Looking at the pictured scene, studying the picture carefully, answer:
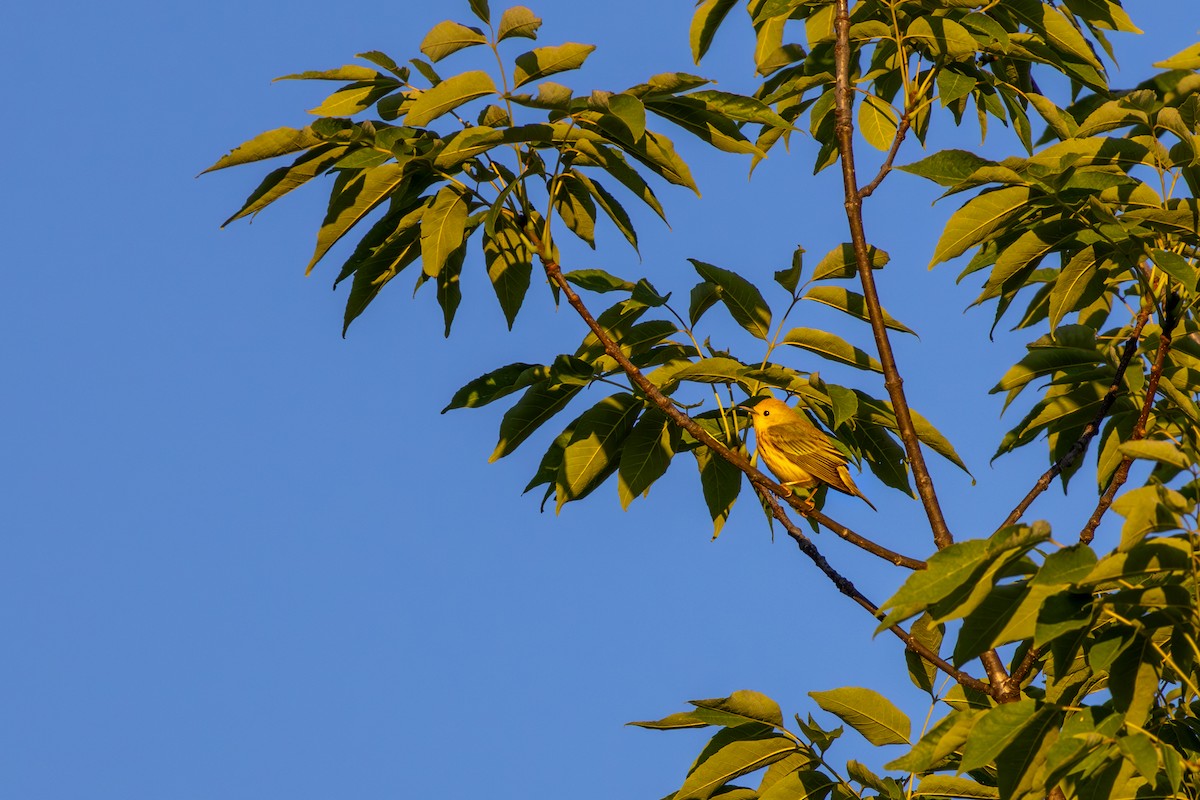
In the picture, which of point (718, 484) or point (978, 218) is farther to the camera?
point (718, 484)

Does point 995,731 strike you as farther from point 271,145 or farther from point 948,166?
point 271,145

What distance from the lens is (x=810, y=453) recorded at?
7.59 meters

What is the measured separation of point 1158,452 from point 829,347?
63.8 inches

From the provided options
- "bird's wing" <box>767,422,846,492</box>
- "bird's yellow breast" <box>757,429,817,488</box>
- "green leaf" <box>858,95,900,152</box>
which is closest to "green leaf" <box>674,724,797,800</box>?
"green leaf" <box>858,95,900,152</box>

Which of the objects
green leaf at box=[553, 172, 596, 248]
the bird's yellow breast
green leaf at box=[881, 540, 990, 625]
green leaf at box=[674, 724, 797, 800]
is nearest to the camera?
green leaf at box=[881, 540, 990, 625]

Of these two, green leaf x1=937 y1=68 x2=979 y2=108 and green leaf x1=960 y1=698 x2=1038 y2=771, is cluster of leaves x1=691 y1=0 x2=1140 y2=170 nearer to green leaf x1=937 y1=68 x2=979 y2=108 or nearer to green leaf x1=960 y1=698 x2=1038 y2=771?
green leaf x1=937 y1=68 x2=979 y2=108

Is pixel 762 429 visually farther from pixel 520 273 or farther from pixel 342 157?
pixel 342 157

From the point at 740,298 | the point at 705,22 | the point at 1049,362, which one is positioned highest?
the point at 705,22

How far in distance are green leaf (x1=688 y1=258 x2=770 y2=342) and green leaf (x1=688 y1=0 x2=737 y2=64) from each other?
139 centimetres

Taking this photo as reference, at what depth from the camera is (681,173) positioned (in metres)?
4.20

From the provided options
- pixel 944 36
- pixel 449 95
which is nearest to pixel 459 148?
pixel 449 95

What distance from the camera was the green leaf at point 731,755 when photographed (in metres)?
3.94

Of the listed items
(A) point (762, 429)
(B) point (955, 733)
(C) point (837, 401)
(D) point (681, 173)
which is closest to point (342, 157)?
(D) point (681, 173)

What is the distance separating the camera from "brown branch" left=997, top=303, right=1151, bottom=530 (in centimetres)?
405
